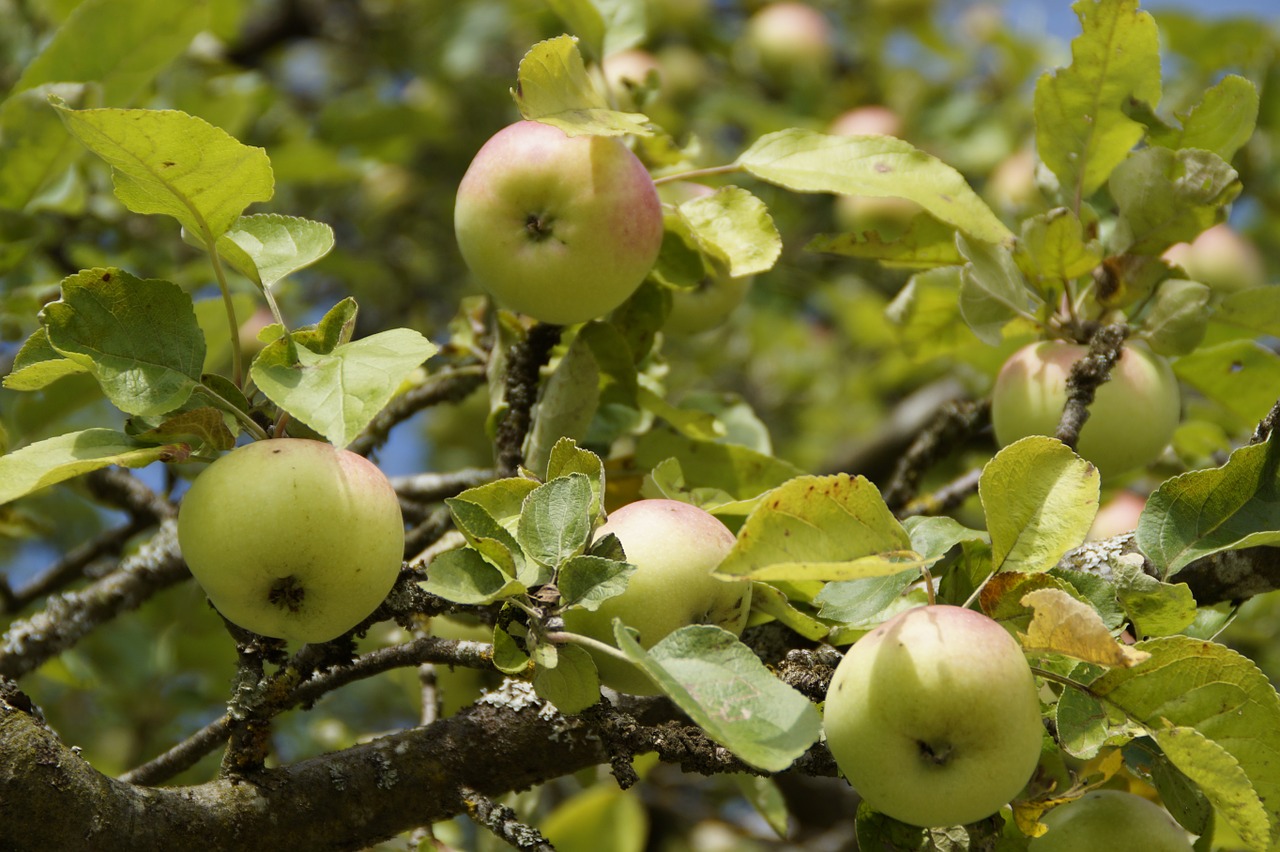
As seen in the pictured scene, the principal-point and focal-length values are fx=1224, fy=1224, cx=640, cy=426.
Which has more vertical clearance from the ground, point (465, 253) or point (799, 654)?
point (465, 253)

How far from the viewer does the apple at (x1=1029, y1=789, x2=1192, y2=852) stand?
109 centimetres

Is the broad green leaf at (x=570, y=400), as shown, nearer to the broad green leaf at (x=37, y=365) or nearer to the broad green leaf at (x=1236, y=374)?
the broad green leaf at (x=37, y=365)

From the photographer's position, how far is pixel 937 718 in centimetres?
87

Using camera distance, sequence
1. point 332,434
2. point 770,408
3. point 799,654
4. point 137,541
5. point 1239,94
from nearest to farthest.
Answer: point 332,434 → point 799,654 → point 1239,94 → point 137,541 → point 770,408

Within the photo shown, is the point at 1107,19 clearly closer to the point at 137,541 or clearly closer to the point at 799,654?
the point at 799,654

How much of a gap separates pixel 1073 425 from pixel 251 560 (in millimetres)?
810

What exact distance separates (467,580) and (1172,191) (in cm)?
88

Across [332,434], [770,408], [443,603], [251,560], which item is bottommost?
[770,408]

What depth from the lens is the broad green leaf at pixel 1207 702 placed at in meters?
0.96

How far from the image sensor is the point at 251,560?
3.08 ft

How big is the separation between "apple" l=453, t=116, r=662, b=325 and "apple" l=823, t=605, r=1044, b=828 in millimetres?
482

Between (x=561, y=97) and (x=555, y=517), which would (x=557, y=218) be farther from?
(x=555, y=517)

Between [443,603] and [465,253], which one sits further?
[465,253]

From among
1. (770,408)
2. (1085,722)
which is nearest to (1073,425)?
(1085,722)
